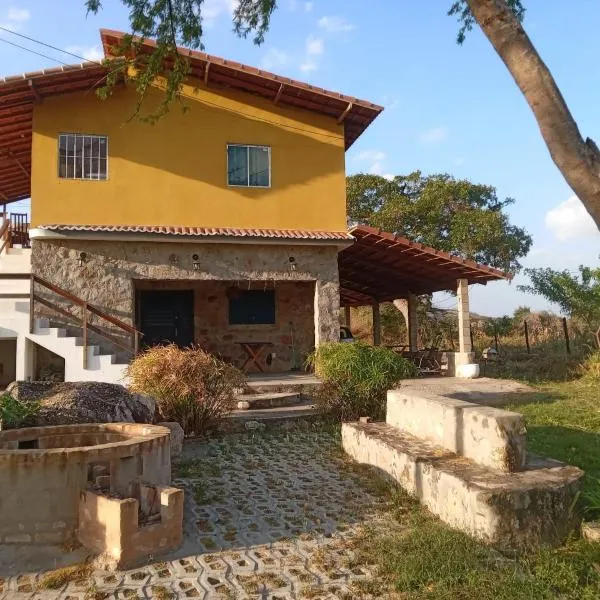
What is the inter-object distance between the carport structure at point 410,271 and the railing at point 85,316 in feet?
16.9

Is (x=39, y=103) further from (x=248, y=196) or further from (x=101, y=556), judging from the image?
(x=101, y=556)

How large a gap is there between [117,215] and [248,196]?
2.78 meters

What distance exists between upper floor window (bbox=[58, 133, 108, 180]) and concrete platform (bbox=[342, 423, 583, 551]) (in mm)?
9304

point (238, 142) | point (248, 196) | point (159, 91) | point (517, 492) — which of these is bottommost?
point (517, 492)

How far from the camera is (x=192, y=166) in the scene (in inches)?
477

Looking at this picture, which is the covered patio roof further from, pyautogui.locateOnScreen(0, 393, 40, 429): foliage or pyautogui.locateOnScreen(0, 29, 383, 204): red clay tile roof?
pyautogui.locateOnScreen(0, 393, 40, 429): foliage

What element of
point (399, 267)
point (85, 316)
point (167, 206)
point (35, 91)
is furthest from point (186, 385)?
point (399, 267)

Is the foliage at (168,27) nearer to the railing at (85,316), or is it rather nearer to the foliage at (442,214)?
the railing at (85,316)

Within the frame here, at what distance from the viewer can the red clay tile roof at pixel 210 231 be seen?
437 inches

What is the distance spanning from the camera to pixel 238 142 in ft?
40.8

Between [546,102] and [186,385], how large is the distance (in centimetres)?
566

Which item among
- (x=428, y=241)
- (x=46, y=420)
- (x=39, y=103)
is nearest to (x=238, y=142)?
(x=39, y=103)

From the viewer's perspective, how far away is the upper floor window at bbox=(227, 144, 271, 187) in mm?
12398

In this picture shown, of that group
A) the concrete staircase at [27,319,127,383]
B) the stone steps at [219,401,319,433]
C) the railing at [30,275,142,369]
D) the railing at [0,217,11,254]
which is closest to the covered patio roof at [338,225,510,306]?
the stone steps at [219,401,319,433]
